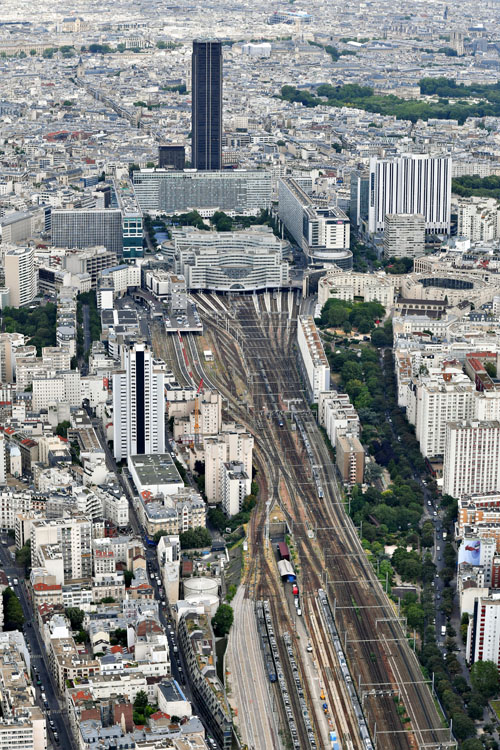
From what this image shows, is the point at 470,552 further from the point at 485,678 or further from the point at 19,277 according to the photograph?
the point at 19,277

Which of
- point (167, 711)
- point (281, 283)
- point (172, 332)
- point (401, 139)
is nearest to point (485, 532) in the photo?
point (167, 711)

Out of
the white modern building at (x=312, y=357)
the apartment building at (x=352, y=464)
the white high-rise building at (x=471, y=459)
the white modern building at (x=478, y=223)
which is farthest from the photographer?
the white modern building at (x=478, y=223)

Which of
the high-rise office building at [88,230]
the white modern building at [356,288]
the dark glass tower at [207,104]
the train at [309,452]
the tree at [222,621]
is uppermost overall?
the dark glass tower at [207,104]

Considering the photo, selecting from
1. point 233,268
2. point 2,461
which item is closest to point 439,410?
point 2,461

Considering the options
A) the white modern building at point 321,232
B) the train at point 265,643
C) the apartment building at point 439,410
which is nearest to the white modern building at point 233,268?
the white modern building at point 321,232

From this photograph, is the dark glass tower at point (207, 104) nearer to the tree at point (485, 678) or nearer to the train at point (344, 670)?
the train at point (344, 670)

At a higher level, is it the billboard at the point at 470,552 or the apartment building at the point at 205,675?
the billboard at the point at 470,552
